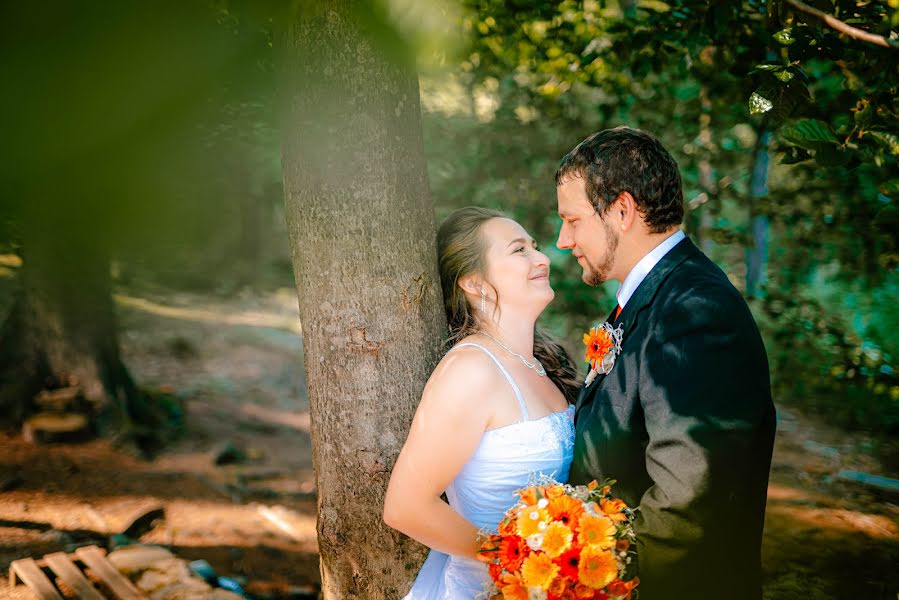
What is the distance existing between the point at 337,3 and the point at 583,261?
1423 mm

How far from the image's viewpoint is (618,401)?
229 centimetres

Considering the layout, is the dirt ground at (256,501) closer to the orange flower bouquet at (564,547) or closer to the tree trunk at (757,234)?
the tree trunk at (757,234)

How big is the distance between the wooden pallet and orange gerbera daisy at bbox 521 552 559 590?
2768 mm

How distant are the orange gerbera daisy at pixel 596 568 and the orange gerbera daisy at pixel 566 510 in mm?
97

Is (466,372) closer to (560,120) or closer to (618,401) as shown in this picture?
(618,401)

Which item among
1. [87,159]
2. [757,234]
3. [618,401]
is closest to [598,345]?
[618,401]

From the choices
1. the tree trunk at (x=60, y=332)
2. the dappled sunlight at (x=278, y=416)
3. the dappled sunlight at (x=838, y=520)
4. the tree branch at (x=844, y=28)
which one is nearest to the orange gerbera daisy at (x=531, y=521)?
the tree branch at (x=844, y=28)

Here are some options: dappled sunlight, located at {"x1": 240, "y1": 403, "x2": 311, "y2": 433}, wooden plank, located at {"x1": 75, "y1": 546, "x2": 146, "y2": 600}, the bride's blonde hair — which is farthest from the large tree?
wooden plank, located at {"x1": 75, "y1": 546, "x2": 146, "y2": 600}

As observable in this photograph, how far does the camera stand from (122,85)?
4090 millimetres

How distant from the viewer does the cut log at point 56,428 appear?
605 centimetres

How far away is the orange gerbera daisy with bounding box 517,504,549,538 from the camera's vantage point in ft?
6.46

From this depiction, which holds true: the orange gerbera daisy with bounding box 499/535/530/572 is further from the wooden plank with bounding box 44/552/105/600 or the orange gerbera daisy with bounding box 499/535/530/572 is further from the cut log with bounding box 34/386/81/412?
the cut log with bounding box 34/386/81/412

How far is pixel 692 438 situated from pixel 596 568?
1.61 feet

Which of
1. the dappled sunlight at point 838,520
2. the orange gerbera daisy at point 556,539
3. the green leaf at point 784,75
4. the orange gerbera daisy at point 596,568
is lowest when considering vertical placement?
the dappled sunlight at point 838,520
